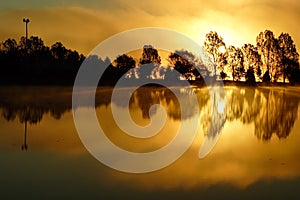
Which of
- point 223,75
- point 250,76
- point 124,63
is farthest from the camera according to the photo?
point 124,63

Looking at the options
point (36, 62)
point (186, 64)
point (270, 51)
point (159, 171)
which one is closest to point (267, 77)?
point (270, 51)

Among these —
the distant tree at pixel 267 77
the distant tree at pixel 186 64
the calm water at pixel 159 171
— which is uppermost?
the distant tree at pixel 186 64

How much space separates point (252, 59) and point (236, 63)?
1503 mm

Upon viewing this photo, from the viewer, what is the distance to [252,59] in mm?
42625

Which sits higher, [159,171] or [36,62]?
[36,62]

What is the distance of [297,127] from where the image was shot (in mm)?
13047

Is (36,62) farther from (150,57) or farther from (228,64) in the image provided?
(228,64)

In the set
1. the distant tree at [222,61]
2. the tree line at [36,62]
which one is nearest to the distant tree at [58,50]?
the tree line at [36,62]

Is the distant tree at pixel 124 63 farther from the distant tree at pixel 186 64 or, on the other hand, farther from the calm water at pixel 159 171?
the calm water at pixel 159 171

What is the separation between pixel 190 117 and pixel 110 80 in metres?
27.1

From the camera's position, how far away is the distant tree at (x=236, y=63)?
4344 centimetres

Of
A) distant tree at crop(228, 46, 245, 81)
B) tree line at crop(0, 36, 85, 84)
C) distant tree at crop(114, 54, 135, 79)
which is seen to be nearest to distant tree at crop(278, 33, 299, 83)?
distant tree at crop(228, 46, 245, 81)

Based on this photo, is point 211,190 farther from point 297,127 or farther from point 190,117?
point 190,117

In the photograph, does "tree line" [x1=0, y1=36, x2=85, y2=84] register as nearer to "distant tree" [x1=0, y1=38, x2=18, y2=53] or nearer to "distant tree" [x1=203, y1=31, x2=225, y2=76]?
"distant tree" [x1=0, y1=38, x2=18, y2=53]
